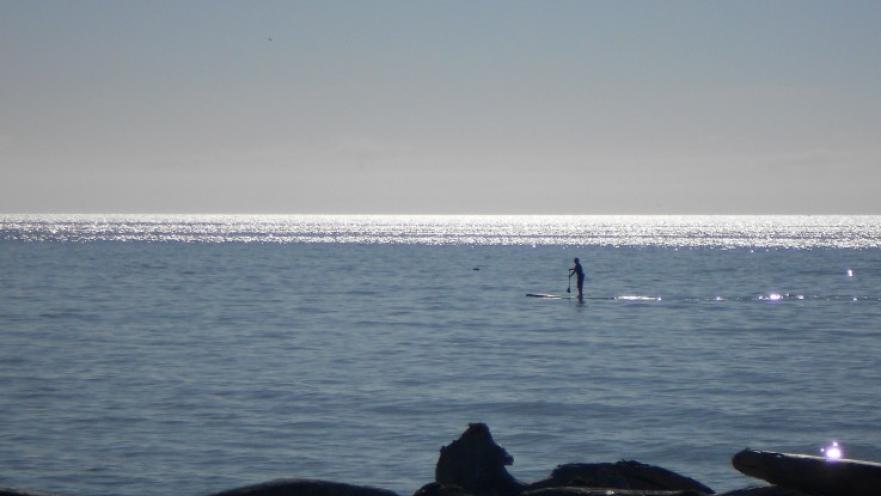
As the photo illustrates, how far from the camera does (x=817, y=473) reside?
37.1 ft

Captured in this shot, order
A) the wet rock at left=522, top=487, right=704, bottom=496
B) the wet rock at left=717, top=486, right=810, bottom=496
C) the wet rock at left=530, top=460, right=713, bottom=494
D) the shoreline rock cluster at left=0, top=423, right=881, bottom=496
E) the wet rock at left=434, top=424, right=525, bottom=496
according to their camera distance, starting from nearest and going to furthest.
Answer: the shoreline rock cluster at left=0, top=423, right=881, bottom=496
the wet rock at left=717, top=486, right=810, bottom=496
the wet rock at left=522, top=487, right=704, bottom=496
the wet rock at left=434, top=424, right=525, bottom=496
the wet rock at left=530, top=460, right=713, bottom=494

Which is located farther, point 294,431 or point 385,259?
point 385,259

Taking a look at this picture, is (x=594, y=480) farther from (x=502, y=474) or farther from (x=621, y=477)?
(x=502, y=474)

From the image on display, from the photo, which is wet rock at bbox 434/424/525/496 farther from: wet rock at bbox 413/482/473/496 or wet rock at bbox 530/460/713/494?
wet rock at bbox 413/482/473/496

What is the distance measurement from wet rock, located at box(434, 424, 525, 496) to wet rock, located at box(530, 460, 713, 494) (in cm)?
32

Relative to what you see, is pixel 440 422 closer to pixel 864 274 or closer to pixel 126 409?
pixel 126 409

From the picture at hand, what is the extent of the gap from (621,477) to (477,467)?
4.93ft

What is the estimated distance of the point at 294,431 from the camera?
827 inches

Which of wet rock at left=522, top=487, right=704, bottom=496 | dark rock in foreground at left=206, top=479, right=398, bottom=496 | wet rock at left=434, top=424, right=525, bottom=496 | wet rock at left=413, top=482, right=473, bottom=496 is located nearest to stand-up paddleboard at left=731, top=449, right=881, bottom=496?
wet rock at left=522, top=487, right=704, bottom=496

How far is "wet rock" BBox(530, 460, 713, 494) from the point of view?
1277 cm

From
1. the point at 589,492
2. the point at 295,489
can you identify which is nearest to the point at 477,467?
the point at 589,492

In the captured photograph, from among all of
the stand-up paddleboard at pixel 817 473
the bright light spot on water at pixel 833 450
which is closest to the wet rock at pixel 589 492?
the stand-up paddleboard at pixel 817 473

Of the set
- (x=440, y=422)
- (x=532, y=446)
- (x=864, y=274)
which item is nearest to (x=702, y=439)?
(x=532, y=446)

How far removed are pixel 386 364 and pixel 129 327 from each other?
14.4 meters
